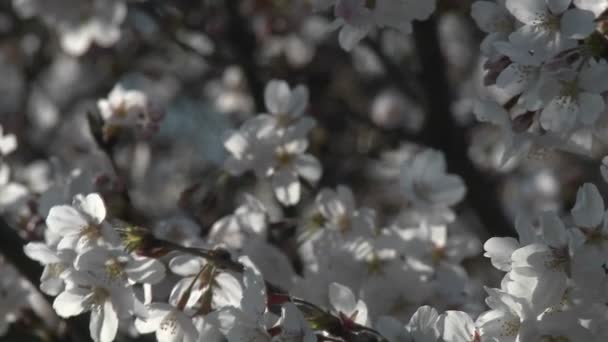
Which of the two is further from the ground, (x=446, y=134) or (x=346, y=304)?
(x=346, y=304)

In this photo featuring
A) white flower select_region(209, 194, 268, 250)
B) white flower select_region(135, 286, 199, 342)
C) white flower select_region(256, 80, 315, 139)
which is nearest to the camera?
white flower select_region(135, 286, 199, 342)

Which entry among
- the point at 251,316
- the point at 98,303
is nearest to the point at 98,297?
the point at 98,303

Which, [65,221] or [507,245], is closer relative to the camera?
[507,245]

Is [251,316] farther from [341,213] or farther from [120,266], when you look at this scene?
[341,213]

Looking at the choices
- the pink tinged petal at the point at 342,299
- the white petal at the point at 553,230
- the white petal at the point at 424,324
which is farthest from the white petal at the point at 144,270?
the white petal at the point at 553,230

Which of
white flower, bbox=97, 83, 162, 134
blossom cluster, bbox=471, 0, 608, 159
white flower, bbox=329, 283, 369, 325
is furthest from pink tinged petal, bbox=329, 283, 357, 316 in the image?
white flower, bbox=97, 83, 162, 134

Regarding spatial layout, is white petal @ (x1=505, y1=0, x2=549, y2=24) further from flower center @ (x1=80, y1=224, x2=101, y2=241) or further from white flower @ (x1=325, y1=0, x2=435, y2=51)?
flower center @ (x1=80, y1=224, x2=101, y2=241)
